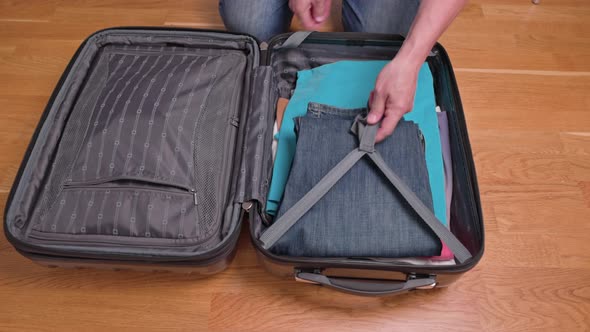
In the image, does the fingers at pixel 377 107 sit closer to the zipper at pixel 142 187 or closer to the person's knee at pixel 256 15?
the zipper at pixel 142 187

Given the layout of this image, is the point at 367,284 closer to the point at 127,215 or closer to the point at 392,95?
the point at 392,95

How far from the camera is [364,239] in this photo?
712mm

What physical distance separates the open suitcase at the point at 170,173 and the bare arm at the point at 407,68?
173 millimetres

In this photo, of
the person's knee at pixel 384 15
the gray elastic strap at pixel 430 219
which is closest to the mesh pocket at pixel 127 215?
the gray elastic strap at pixel 430 219

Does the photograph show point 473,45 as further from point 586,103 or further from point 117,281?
point 117,281

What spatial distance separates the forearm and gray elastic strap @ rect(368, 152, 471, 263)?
20cm

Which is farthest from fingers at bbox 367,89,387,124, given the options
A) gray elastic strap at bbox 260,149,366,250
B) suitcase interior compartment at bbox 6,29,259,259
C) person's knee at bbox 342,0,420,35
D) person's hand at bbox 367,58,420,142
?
person's knee at bbox 342,0,420,35

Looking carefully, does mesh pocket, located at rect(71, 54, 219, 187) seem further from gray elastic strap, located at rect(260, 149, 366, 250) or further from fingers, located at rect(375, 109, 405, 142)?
fingers, located at rect(375, 109, 405, 142)

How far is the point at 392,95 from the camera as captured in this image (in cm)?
74

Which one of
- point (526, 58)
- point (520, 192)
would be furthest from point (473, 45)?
point (520, 192)

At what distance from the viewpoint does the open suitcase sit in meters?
0.74

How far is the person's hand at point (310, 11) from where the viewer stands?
91 centimetres

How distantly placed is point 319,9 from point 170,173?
472mm

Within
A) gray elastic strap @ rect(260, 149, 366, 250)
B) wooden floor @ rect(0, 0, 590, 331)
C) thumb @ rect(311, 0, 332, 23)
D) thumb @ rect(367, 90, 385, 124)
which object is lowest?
wooden floor @ rect(0, 0, 590, 331)
